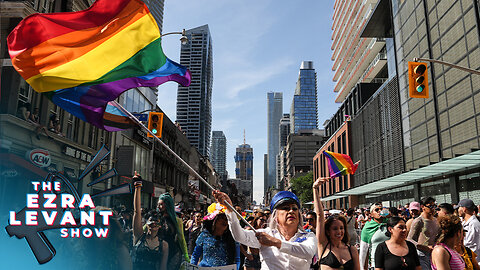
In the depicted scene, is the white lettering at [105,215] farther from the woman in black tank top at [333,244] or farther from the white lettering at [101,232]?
the woman in black tank top at [333,244]

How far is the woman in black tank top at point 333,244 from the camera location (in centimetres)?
438

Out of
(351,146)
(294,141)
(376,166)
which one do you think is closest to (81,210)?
(376,166)

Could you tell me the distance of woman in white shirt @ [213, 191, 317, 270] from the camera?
10.1 feet

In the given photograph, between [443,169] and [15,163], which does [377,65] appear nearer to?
[443,169]

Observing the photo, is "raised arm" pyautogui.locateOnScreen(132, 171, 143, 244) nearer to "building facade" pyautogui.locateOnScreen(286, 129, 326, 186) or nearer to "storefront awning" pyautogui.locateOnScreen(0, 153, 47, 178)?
"storefront awning" pyautogui.locateOnScreen(0, 153, 47, 178)

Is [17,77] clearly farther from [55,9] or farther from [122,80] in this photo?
[122,80]

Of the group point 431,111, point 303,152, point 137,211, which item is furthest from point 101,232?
point 303,152

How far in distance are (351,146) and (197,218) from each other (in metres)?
44.7

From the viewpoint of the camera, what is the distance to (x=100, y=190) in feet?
18.2

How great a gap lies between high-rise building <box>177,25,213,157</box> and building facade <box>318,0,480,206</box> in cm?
13854

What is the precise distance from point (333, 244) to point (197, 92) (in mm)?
176148

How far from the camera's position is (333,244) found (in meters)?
4.62

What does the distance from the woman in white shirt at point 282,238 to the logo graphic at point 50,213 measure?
9.47ft

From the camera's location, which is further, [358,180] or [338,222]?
[358,180]
